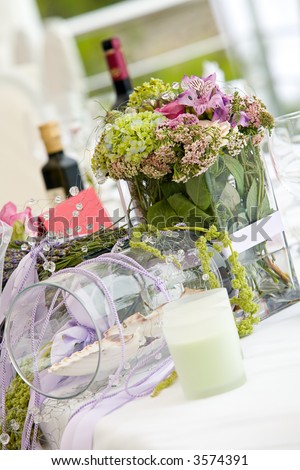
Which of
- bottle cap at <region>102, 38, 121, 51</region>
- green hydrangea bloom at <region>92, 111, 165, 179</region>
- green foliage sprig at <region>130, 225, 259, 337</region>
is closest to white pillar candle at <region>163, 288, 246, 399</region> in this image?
green foliage sprig at <region>130, 225, 259, 337</region>

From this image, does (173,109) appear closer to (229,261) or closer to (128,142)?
(128,142)

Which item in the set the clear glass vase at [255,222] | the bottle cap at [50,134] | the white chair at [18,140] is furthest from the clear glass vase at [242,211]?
the white chair at [18,140]

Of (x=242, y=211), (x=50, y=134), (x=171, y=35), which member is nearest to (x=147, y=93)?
(x=242, y=211)

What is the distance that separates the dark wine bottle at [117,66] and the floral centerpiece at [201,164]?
986 mm

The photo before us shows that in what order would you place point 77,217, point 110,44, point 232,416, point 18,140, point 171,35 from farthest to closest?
point 171,35
point 18,140
point 110,44
point 77,217
point 232,416

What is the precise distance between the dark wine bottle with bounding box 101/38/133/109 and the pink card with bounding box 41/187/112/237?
2.76 feet

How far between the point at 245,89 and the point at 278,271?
254 mm

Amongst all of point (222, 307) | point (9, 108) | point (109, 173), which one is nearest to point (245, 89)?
point (109, 173)

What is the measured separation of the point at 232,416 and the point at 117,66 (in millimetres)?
1471

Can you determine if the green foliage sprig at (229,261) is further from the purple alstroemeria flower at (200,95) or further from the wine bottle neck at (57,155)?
the wine bottle neck at (57,155)

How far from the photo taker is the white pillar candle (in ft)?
2.88

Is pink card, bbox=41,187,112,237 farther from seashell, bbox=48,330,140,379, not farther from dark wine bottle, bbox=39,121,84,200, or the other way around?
dark wine bottle, bbox=39,121,84,200

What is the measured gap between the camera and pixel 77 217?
1229 millimetres

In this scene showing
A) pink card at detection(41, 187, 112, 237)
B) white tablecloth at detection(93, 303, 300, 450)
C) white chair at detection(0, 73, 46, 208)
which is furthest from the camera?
white chair at detection(0, 73, 46, 208)
